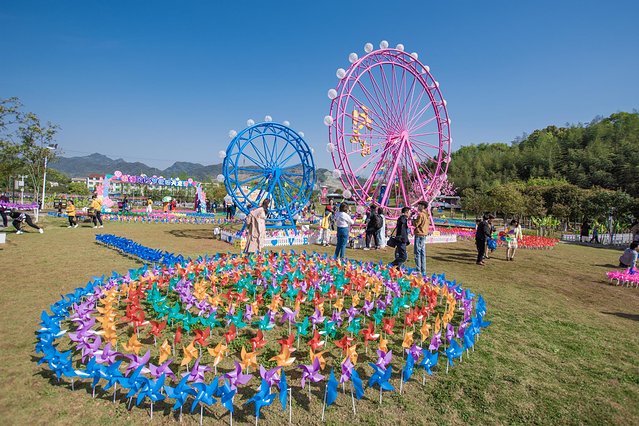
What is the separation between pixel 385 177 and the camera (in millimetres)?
20312

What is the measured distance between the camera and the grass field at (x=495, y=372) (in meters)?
3.68

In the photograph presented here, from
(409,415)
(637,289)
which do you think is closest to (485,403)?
(409,415)

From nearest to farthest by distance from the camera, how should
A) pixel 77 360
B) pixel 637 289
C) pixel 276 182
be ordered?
pixel 77 360 < pixel 637 289 < pixel 276 182

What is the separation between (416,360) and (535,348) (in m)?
2.17

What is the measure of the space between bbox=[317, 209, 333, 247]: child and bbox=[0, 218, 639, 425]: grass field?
26.1 ft

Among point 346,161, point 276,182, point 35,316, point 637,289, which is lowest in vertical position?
point 35,316

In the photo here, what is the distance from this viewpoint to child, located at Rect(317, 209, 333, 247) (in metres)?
16.9

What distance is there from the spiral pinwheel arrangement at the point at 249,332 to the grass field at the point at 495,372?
0.21 metres

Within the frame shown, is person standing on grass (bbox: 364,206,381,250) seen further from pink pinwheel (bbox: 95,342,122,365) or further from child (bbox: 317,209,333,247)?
pink pinwheel (bbox: 95,342,122,365)

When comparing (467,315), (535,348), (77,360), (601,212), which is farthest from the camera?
(601,212)

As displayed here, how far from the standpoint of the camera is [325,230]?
56.5ft

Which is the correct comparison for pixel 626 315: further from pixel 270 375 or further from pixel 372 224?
pixel 372 224

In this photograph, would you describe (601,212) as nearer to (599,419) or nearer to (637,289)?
(637,289)

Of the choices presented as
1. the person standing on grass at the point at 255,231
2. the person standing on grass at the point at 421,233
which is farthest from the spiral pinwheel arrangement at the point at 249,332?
Result: the person standing on grass at the point at 421,233
